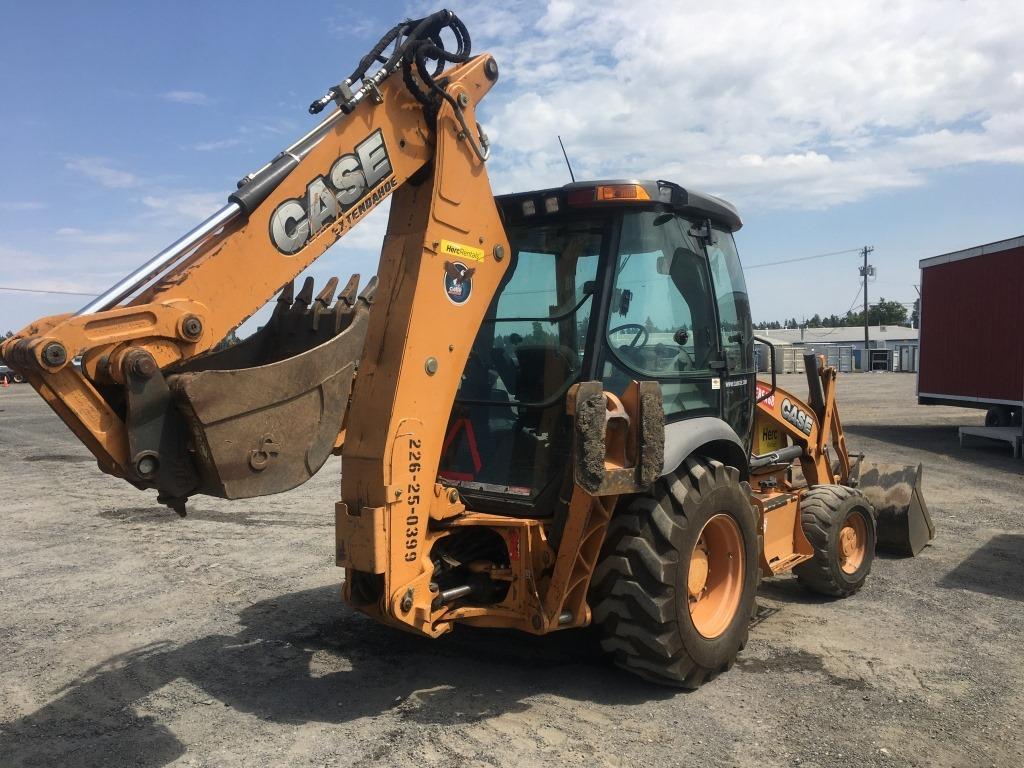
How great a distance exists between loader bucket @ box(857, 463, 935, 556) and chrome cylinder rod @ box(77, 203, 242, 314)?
18.9ft

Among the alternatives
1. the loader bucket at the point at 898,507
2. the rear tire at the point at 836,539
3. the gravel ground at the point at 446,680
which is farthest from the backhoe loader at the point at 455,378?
the loader bucket at the point at 898,507

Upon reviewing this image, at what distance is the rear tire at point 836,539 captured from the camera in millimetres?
5512

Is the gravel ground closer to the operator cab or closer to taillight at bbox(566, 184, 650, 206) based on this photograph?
the operator cab

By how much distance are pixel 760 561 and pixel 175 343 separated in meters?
3.47

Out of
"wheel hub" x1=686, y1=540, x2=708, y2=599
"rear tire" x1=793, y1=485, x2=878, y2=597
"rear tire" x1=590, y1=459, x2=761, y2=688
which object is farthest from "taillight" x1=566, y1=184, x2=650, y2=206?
"rear tire" x1=793, y1=485, x2=878, y2=597

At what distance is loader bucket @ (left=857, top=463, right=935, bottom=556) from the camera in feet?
22.0

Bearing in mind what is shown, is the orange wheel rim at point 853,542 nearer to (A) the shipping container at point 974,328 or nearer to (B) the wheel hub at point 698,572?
(B) the wheel hub at point 698,572

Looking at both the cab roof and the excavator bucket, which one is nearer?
the excavator bucket

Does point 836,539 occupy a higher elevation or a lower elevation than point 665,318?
lower

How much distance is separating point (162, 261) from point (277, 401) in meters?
0.63

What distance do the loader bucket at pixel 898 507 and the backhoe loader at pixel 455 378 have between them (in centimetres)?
248

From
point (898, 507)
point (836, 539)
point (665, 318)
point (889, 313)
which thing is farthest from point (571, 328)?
point (889, 313)

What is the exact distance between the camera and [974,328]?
1511 cm

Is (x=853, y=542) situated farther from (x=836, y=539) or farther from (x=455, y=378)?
(x=455, y=378)
